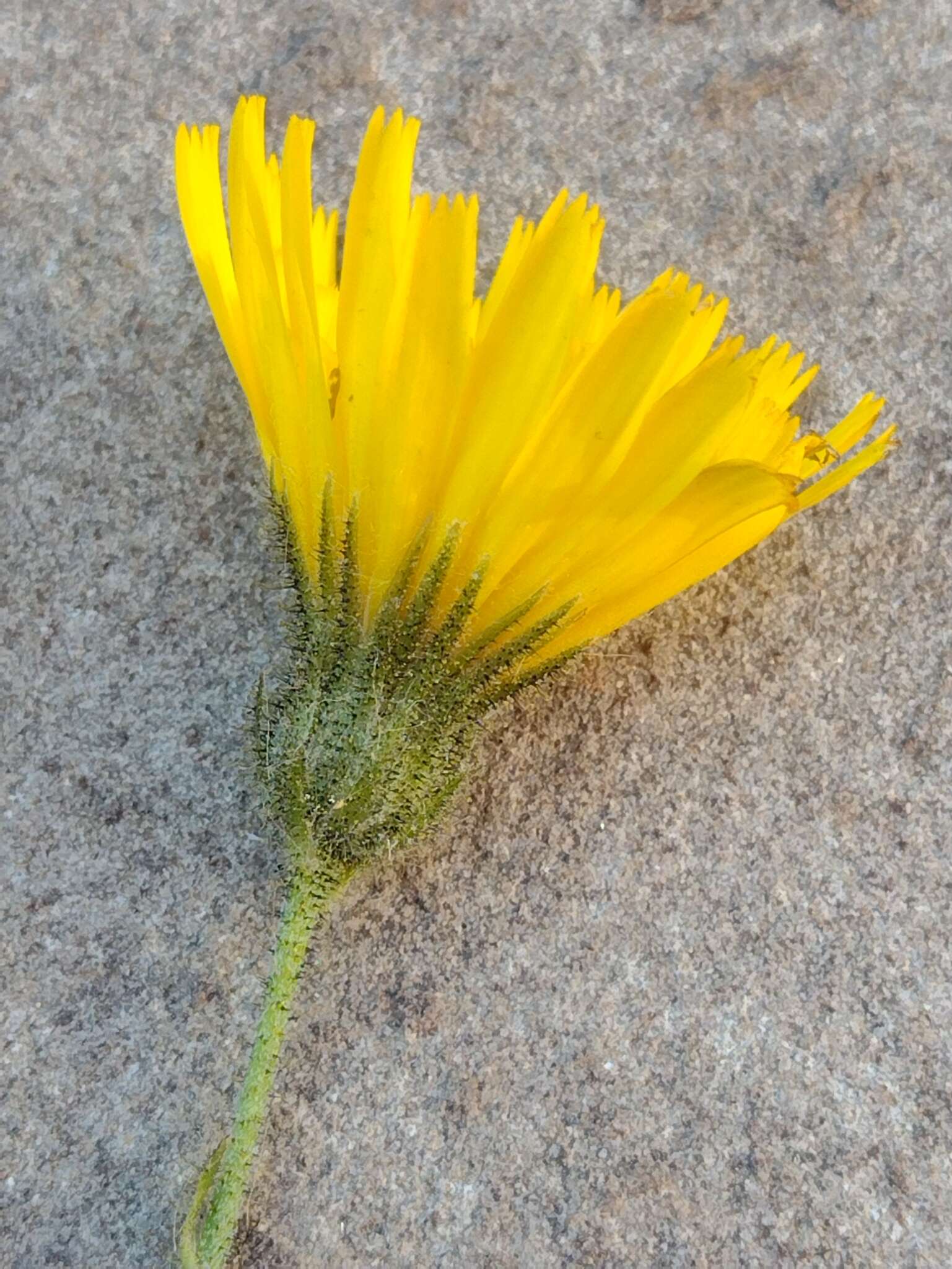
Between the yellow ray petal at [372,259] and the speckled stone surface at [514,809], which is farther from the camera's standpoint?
the speckled stone surface at [514,809]

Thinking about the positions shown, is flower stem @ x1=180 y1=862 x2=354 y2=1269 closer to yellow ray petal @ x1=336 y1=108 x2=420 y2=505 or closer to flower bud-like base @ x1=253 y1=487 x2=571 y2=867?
flower bud-like base @ x1=253 y1=487 x2=571 y2=867

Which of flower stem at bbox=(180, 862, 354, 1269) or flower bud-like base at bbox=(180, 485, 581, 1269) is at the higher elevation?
flower bud-like base at bbox=(180, 485, 581, 1269)

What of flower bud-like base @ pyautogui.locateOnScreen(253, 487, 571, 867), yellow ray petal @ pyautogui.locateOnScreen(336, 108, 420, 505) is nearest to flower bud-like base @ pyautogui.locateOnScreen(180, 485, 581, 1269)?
flower bud-like base @ pyautogui.locateOnScreen(253, 487, 571, 867)

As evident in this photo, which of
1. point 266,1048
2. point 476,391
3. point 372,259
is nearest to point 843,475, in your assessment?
point 476,391

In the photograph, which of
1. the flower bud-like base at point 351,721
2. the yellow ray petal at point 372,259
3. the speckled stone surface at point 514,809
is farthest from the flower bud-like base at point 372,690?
the speckled stone surface at point 514,809

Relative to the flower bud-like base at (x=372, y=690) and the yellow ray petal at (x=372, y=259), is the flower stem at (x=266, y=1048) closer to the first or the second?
the flower bud-like base at (x=372, y=690)

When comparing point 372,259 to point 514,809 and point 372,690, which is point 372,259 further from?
point 514,809

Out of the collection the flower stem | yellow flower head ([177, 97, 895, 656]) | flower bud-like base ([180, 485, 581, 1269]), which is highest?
yellow flower head ([177, 97, 895, 656])
